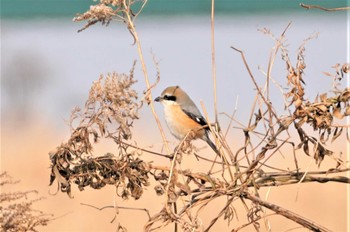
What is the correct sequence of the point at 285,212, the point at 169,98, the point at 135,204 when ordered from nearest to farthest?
1. the point at 285,212
2. the point at 169,98
3. the point at 135,204

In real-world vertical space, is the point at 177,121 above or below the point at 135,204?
above

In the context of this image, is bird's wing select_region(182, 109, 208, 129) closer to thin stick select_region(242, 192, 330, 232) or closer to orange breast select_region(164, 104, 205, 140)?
orange breast select_region(164, 104, 205, 140)

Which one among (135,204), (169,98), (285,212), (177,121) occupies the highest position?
(169,98)

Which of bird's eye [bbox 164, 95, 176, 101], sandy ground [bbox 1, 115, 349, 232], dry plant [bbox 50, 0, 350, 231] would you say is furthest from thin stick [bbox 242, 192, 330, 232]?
bird's eye [bbox 164, 95, 176, 101]

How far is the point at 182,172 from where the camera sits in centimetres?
218

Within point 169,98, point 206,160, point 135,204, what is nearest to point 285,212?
point 206,160

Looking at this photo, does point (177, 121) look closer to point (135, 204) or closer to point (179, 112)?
point (179, 112)

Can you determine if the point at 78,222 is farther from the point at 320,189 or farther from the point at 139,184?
the point at 139,184

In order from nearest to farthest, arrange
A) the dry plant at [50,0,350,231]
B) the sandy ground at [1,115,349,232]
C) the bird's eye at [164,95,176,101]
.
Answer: the dry plant at [50,0,350,231] < the bird's eye at [164,95,176,101] < the sandy ground at [1,115,349,232]

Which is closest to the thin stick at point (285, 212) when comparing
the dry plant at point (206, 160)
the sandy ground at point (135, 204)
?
the dry plant at point (206, 160)

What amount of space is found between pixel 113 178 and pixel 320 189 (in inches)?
181

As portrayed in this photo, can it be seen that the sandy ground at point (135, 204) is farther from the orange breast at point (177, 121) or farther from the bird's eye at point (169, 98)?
the bird's eye at point (169, 98)

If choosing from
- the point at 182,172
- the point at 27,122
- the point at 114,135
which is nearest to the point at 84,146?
the point at 114,135

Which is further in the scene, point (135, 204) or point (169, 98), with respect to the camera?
point (135, 204)
